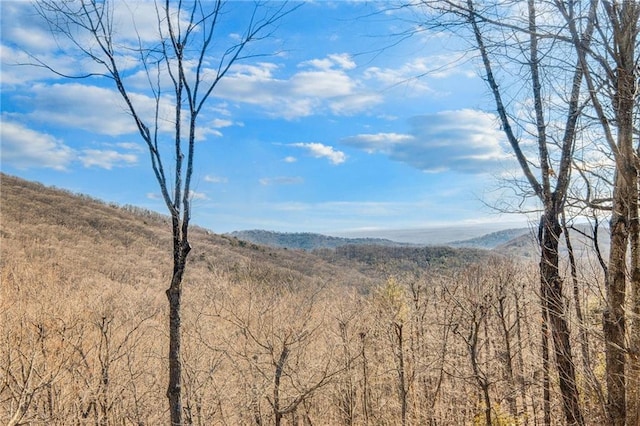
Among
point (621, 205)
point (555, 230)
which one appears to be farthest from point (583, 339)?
point (621, 205)

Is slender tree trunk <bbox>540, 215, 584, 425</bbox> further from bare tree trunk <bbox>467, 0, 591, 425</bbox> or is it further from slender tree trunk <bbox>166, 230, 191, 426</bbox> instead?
slender tree trunk <bbox>166, 230, 191, 426</bbox>

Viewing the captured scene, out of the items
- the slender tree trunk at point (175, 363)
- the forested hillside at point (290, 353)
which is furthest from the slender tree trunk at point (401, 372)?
the slender tree trunk at point (175, 363)

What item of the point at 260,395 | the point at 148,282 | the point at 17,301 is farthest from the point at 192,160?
the point at 148,282

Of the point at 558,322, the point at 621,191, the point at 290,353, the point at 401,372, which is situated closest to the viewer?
the point at 621,191

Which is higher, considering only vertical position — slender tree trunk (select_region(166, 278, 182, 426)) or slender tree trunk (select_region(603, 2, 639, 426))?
slender tree trunk (select_region(603, 2, 639, 426))

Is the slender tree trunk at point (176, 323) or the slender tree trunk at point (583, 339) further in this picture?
the slender tree trunk at point (176, 323)

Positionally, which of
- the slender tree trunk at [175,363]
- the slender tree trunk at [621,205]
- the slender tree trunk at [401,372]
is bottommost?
the slender tree trunk at [401,372]

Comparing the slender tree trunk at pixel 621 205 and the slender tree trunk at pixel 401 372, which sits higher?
the slender tree trunk at pixel 621 205

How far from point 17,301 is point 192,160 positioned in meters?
13.3

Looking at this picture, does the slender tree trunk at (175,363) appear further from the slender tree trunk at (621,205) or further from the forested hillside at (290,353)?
the slender tree trunk at (621,205)

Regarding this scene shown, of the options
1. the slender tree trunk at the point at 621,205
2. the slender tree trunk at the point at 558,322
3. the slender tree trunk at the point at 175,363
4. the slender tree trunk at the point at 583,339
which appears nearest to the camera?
the slender tree trunk at the point at 621,205

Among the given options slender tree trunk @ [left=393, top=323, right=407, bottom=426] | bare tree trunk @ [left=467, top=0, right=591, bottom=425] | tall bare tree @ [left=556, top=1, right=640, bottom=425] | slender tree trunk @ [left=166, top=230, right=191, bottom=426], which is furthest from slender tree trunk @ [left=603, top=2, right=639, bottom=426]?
slender tree trunk @ [left=393, top=323, right=407, bottom=426]

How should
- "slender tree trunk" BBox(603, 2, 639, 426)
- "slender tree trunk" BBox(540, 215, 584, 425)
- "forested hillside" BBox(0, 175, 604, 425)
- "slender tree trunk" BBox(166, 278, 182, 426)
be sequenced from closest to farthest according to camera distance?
"slender tree trunk" BBox(603, 2, 639, 426), "slender tree trunk" BBox(166, 278, 182, 426), "slender tree trunk" BBox(540, 215, 584, 425), "forested hillside" BBox(0, 175, 604, 425)

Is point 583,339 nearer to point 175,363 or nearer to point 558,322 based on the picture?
point 558,322
